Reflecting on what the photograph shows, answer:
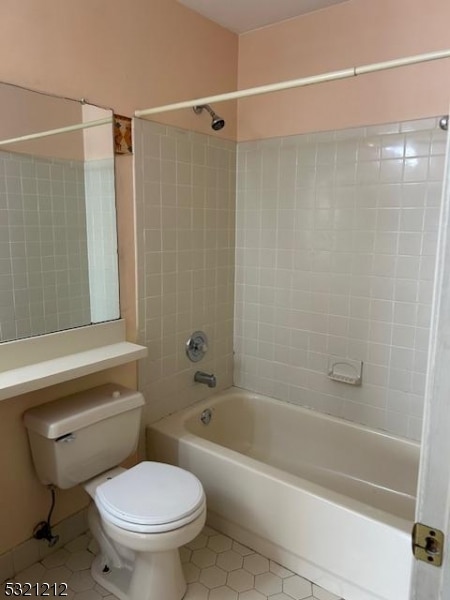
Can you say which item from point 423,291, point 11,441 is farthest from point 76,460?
point 423,291

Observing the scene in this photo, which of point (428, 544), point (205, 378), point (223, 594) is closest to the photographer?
point (428, 544)

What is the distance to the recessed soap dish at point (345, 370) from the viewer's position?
2.26m

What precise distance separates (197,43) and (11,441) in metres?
2.05

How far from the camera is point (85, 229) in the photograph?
1.93 m

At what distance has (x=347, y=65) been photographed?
2148mm

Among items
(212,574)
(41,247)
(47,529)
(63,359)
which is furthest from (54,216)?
(212,574)

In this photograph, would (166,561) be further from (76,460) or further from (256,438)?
(256,438)

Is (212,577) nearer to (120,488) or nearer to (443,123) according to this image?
(120,488)

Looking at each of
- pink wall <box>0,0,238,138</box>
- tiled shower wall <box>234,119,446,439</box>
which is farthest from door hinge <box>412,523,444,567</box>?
pink wall <box>0,0,238,138</box>

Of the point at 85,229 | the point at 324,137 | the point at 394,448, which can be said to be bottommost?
the point at 394,448

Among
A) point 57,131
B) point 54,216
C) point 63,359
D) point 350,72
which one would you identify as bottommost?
point 63,359

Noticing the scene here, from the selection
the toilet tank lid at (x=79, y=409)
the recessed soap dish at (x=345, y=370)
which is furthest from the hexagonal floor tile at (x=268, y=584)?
the recessed soap dish at (x=345, y=370)

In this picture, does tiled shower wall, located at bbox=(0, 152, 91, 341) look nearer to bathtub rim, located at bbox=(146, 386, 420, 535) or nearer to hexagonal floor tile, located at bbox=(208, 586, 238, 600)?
bathtub rim, located at bbox=(146, 386, 420, 535)

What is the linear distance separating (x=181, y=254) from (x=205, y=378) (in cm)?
69
